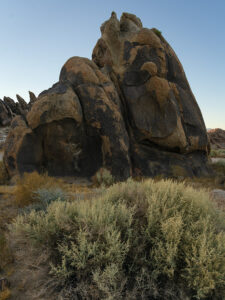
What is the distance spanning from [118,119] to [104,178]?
2.96m

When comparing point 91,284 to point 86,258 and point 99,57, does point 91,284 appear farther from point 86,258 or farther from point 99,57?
point 99,57

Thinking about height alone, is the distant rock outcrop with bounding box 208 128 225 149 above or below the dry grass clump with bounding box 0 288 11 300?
above

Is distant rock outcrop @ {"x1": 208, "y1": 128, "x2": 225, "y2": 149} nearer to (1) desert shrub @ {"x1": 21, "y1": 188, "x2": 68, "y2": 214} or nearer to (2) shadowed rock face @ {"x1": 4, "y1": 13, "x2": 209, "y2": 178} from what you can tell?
(2) shadowed rock face @ {"x1": 4, "y1": 13, "x2": 209, "y2": 178}

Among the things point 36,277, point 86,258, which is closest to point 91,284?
point 86,258

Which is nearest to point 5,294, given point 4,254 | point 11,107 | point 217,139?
point 4,254

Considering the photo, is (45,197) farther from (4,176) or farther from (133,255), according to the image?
(4,176)

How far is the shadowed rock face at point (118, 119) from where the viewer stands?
9.08 metres

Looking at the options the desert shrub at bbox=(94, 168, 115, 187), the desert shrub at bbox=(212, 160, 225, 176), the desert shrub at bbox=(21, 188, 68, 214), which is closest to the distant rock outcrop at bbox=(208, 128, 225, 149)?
the desert shrub at bbox=(212, 160, 225, 176)

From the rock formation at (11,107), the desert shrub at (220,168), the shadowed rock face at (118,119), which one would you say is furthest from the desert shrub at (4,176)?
the rock formation at (11,107)

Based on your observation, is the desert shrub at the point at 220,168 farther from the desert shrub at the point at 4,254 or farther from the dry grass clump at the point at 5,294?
the dry grass clump at the point at 5,294

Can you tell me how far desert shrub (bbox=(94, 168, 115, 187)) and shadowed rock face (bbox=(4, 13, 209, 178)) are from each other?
1.12 ft

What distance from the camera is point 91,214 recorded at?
112 inches

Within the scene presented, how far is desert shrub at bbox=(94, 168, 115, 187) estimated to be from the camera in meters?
8.61

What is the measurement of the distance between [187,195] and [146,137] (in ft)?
23.5
